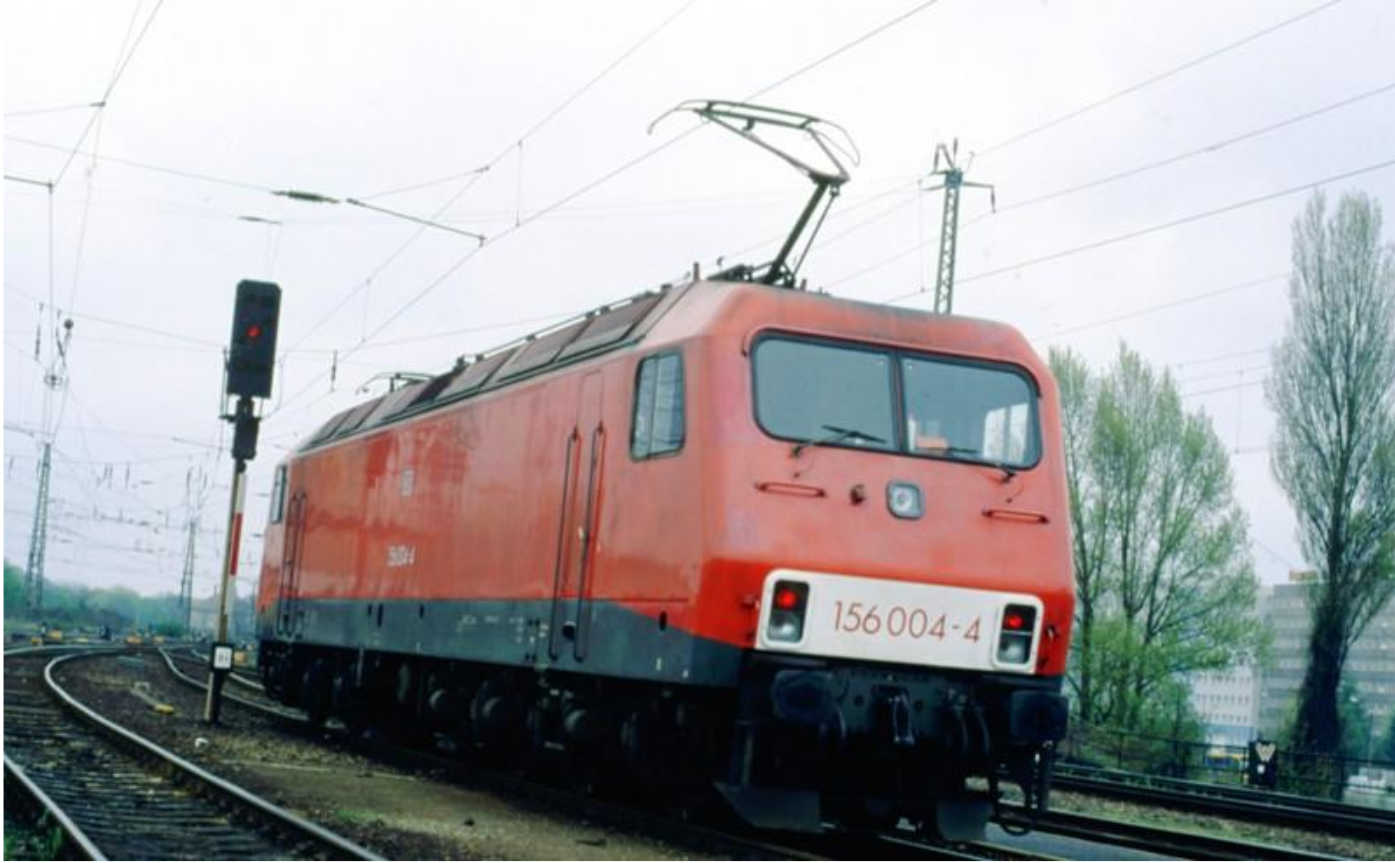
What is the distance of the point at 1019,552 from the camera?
40.4 feet

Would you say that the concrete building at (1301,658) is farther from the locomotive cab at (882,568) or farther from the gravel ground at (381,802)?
the locomotive cab at (882,568)

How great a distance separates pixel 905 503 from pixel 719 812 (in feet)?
9.84

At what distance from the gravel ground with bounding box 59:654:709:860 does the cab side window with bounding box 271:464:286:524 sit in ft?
11.3

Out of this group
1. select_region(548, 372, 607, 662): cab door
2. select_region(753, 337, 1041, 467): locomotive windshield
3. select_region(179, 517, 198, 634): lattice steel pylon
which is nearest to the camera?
select_region(753, 337, 1041, 467): locomotive windshield

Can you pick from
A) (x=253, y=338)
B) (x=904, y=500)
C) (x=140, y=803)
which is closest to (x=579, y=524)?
(x=904, y=500)

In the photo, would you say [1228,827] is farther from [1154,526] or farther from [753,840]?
[1154,526]

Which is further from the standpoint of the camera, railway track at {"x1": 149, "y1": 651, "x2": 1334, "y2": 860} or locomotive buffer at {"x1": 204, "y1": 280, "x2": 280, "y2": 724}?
locomotive buffer at {"x1": 204, "y1": 280, "x2": 280, "y2": 724}

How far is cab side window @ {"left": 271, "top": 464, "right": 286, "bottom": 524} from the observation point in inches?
1078

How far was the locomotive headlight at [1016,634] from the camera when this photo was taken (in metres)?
12.1

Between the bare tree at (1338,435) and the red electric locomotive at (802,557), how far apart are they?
25.2m

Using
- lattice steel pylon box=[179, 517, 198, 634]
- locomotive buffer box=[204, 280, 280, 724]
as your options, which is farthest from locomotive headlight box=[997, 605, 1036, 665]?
lattice steel pylon box=[179, 517, 198, 634]

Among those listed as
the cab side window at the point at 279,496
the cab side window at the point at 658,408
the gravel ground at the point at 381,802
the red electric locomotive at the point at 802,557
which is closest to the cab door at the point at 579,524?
the red electric locomotive at the point at 802,557

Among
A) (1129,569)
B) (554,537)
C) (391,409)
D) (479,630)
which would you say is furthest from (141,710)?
(1129,569)

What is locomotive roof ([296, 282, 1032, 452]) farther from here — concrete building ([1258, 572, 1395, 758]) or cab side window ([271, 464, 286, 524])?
concrete building ([1258, 572, 1395, 758])
